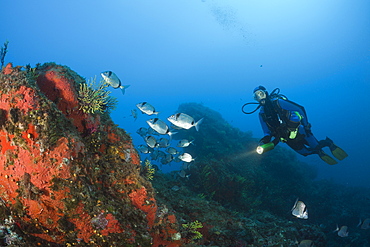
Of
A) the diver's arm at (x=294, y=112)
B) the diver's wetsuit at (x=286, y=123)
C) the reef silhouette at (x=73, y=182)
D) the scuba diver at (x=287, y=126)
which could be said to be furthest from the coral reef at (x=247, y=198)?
the diver's arm at (x=294, y=112)

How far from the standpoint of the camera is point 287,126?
22.3 feet

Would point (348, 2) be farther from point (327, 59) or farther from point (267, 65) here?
point (267, 65)

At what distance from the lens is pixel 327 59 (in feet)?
448

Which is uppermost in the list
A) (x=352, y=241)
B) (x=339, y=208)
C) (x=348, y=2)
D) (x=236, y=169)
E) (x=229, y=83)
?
(x=348, y=2)

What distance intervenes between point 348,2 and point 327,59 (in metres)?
40.6

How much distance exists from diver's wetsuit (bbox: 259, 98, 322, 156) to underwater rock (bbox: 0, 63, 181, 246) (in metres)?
5.71

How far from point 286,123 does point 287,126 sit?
0.37ft

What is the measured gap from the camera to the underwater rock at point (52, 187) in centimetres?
266

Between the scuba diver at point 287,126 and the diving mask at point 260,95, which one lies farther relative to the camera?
the diving mask at point 260,95

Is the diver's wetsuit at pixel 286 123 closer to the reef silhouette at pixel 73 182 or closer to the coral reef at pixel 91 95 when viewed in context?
the reef silhouette at pixel 73 182

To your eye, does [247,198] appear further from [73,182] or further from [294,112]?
[73,182]

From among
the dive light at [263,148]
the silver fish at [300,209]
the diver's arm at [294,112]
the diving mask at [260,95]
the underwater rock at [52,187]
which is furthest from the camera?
the diving mask at [260,95]

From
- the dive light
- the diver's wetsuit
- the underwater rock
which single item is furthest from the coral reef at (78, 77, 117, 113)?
the diver's wetsuit

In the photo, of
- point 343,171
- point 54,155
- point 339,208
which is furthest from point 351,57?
point 54,155
